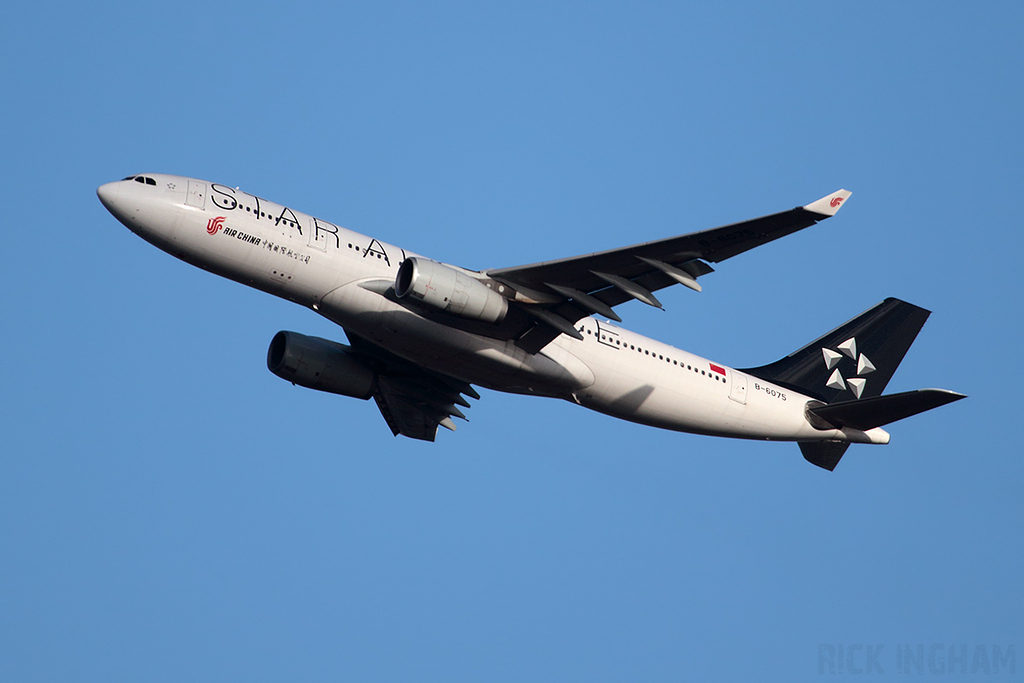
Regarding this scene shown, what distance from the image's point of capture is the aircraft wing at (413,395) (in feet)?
118

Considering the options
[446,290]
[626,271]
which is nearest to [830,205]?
[626,271]

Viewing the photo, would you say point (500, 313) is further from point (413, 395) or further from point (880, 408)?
point (880, 408)

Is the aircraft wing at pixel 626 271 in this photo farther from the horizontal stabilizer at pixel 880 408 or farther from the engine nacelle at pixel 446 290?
the horizontal stabilizer at pixel 880 408

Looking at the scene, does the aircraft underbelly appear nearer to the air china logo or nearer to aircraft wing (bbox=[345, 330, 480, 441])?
the air china logo

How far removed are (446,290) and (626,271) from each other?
16.2 feet

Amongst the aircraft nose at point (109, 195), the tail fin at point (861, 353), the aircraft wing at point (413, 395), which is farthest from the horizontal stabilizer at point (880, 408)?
the aircraft nose at point (109, 195)

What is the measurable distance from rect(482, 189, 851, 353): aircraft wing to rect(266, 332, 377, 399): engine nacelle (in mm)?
7555

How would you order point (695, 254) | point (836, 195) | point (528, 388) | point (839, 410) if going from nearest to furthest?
point (836, 195) < point (695, 254) < point (528, 388) < point (839, 410)

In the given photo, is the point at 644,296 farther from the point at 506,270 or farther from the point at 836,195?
the point at 836,195

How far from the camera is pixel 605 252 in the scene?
90.6ft

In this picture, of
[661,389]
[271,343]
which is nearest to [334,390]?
[271,343]

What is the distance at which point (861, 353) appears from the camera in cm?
3822

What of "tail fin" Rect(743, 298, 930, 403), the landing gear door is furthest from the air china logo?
"tail fin" Rect(743, 298, 930, 403)

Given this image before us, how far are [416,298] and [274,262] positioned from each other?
14.9 ft
